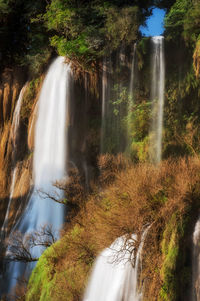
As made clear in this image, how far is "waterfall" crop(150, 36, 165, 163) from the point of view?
48.6 ft

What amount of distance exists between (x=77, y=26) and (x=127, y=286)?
1366cm

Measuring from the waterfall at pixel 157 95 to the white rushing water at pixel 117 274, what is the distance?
6.08 meters

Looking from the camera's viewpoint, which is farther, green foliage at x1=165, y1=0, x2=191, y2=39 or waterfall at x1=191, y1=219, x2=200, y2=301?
green foliage at x1=165, y1=0, x2=191, y2=39

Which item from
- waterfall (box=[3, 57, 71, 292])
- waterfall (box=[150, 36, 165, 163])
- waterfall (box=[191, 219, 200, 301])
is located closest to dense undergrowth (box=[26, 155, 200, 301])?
waterfall (box=[191, 219, 200, 301])

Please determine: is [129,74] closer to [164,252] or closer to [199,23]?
[199,23]

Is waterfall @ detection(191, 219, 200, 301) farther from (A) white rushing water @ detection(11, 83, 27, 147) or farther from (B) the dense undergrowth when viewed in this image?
(A) white rushing water @ detection(11, 83, 27, 147)

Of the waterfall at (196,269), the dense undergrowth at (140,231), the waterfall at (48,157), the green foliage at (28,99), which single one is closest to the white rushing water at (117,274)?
the dense undergrowth at (140,231)

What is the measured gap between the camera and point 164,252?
775 cm

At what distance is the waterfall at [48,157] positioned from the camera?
1491cm

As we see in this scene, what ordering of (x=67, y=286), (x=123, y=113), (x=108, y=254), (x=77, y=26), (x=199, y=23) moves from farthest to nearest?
(x=77, y=26) → (x=123, y=113) → (x=199, y=23) → (x=67, y=286) → (x=108, y=254)

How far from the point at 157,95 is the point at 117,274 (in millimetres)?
9158

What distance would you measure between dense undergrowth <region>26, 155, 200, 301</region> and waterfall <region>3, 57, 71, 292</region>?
2229 millimetres

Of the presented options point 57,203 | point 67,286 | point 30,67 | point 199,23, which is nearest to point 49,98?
point 30,67

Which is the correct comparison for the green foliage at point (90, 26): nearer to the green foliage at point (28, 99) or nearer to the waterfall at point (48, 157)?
the waterfall at point (48, 157)
